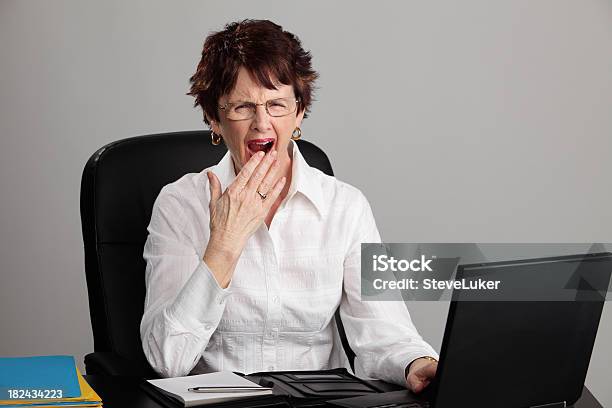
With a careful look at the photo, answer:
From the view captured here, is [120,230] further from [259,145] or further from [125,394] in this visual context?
[125,394]

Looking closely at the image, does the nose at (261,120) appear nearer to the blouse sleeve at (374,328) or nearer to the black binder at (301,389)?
the blouse sleeve at (374,328)

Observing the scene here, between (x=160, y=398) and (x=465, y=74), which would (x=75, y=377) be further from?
(x=465, y=74)

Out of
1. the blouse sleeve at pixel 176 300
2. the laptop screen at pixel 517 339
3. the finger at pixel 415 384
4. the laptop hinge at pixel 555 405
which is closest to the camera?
the laptop screen at pixel 517 339

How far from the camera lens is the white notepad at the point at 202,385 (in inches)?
61.9

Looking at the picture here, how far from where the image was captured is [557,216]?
3.51 m

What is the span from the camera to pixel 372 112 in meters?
3.45

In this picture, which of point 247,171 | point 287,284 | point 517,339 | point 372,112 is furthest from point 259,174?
point 372,112

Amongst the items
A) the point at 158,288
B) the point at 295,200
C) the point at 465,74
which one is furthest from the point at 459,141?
the point at 158,288

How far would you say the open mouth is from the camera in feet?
6.66

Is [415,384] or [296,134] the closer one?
[415,384]

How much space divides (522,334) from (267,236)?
0.75 m

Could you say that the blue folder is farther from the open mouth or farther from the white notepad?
the open mouth

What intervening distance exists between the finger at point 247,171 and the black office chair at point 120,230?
0.41 meters

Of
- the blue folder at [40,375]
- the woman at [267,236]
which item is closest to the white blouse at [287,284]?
the woman at [267,236]
